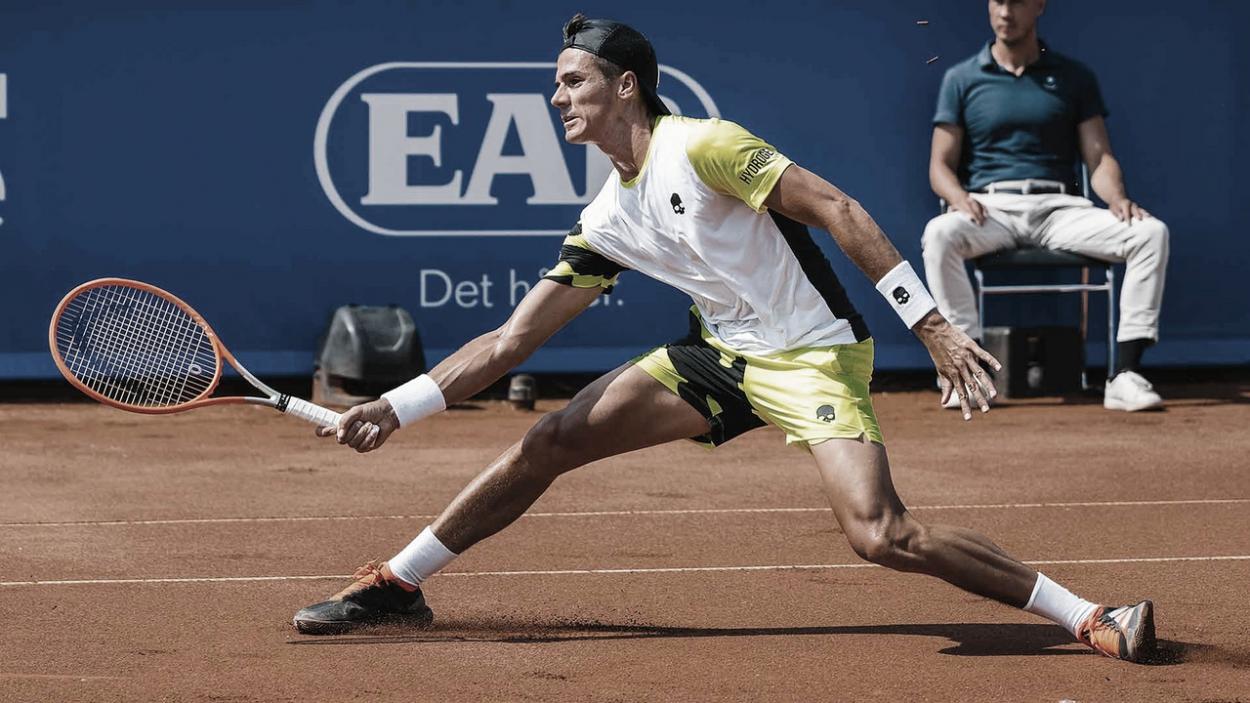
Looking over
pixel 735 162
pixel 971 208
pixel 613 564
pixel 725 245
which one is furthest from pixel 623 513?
pixel 971 208

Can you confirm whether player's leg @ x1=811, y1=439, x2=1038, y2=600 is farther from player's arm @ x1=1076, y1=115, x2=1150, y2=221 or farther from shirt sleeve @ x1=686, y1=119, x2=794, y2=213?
player's arm @ x1=1076, y1=115, x2=1150, y2=221

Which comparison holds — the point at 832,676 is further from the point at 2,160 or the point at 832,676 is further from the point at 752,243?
the point at 2,160

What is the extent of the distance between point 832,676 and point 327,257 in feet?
19.1

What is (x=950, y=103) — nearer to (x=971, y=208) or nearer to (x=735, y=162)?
(x=971, y=208)

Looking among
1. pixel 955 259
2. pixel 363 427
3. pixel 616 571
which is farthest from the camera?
pixel 955 259

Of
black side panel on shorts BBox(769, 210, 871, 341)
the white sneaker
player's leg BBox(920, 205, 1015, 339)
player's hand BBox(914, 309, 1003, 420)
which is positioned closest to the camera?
player's hand BBox(914, 309, 1003, 420)

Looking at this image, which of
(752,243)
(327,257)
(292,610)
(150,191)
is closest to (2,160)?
(150,191)

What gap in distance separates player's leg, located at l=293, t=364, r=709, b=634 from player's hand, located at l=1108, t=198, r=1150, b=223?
5128 millimetres

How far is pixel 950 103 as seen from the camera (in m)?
9.65

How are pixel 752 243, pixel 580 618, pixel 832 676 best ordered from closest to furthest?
pixel 832 676 < pixel 752 243 < pixel 580 618

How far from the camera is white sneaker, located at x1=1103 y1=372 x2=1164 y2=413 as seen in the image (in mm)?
9422

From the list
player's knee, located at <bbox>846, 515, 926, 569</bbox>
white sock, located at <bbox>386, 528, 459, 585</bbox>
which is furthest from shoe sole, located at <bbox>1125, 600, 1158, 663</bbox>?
white sock, located at <bbox>386, 528, 459, 585</bbox>

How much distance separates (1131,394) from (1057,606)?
5128 millimetres

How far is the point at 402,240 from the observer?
9836 millimetres
